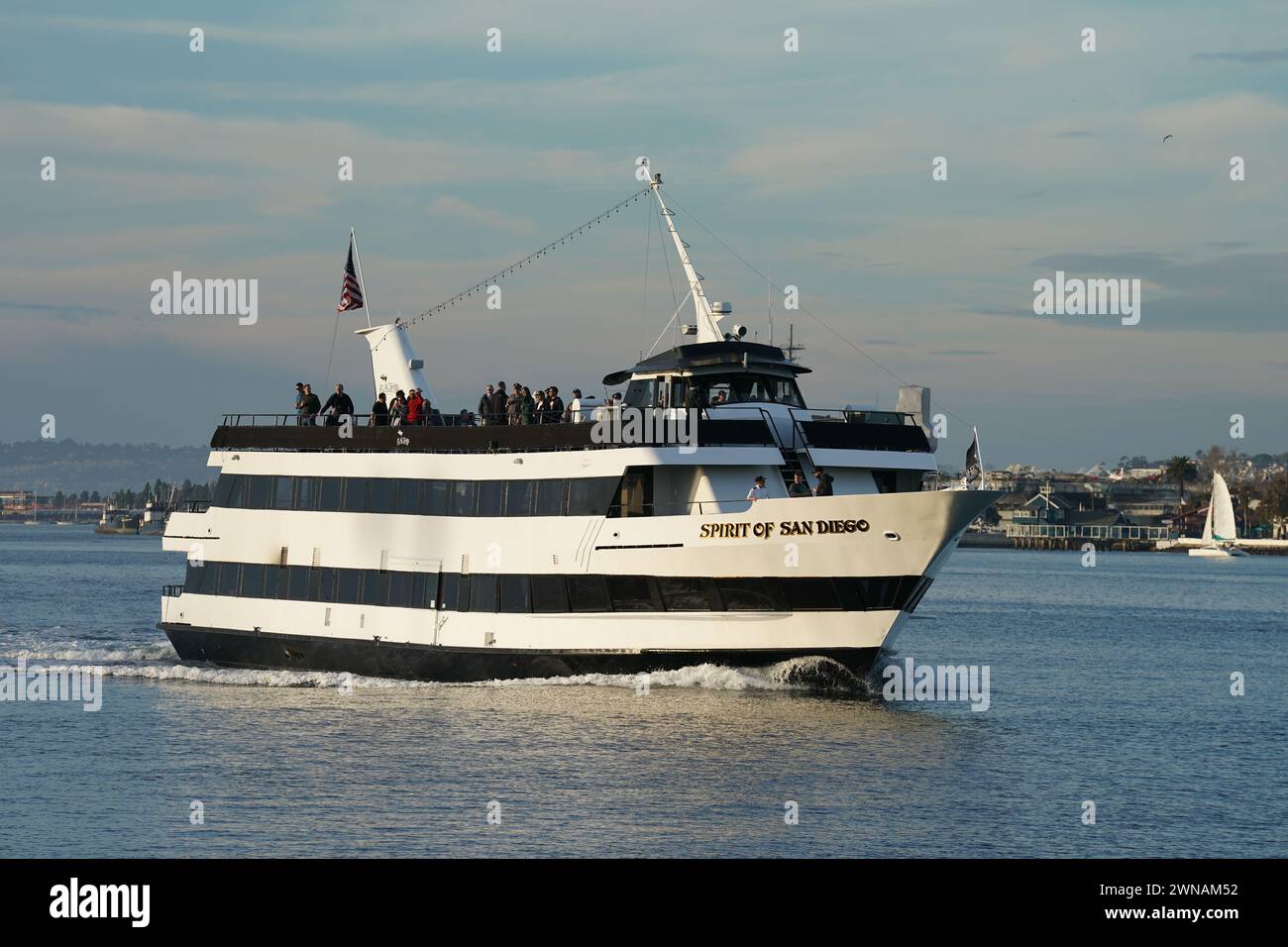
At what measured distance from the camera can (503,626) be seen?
96.3 feet

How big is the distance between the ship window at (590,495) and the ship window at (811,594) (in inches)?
149

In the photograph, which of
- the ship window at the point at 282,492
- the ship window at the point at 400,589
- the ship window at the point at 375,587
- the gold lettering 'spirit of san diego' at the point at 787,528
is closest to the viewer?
the gold lettering 'spirit of san diego' at the point at 787,528

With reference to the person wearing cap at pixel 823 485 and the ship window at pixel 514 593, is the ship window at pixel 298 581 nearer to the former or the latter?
the ship window at pixel 514 593

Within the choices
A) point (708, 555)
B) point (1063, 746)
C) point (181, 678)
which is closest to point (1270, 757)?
point (1063, 746)

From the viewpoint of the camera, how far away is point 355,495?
31.7 metres

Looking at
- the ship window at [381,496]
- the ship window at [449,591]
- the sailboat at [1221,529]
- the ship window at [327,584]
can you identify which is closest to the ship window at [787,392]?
the ship window at [449,591]

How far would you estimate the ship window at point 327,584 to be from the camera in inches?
1254

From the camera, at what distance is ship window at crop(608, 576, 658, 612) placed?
27455 millimetres

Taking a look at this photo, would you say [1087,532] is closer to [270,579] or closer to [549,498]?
[270,579]

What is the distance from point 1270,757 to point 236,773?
1654 centimetres

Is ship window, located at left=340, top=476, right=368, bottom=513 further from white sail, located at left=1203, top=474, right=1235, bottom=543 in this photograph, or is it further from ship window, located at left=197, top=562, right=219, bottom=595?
white sail, located at left=1203, top=474, right=1235, bottom=543

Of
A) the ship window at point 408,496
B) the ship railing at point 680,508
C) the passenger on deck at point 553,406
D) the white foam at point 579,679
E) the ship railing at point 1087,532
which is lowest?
the ship railing at point 1087,532

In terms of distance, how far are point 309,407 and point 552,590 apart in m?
8.67

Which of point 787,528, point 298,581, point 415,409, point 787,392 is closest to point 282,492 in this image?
point 298,581
